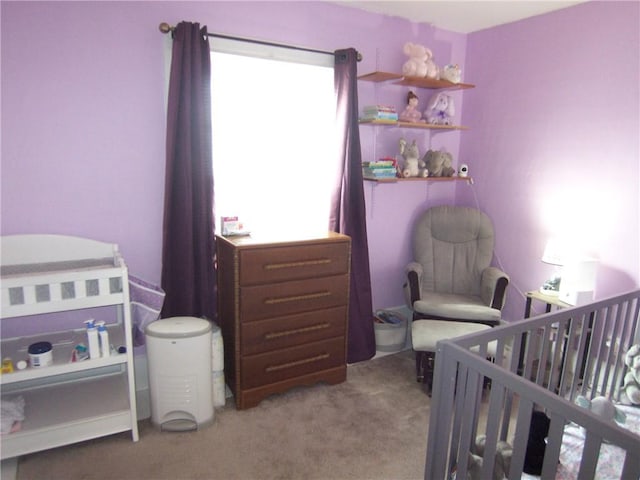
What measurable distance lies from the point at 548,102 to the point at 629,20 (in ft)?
2.01

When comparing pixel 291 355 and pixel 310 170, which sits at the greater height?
pixel 310 170

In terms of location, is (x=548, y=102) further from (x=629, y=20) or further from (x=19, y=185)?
(x=19, y=185)

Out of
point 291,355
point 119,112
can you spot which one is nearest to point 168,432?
point 291,355

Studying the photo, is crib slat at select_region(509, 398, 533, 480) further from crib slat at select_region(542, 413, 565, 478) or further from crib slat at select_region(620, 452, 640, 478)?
crib slat at select_region(620, 452, 640, 478)

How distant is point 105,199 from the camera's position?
2420mm

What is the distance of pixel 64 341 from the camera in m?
2.27

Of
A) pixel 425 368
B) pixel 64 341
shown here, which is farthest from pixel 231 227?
pixel 425 368

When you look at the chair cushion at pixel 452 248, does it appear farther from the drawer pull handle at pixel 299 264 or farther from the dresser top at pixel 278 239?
the drawer pull handle at pixel 299 264

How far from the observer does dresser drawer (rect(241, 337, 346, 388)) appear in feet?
8.22

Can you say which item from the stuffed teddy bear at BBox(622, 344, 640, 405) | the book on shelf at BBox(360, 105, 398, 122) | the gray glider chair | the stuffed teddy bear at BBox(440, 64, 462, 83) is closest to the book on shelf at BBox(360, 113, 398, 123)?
the book on shelf at BBox(360, 105, 398, 122)

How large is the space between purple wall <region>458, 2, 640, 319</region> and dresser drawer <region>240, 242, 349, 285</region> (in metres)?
1.50

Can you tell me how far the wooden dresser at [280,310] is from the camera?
2412mm

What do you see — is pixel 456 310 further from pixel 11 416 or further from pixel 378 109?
pixel 11 416

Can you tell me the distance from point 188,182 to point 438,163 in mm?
1863
